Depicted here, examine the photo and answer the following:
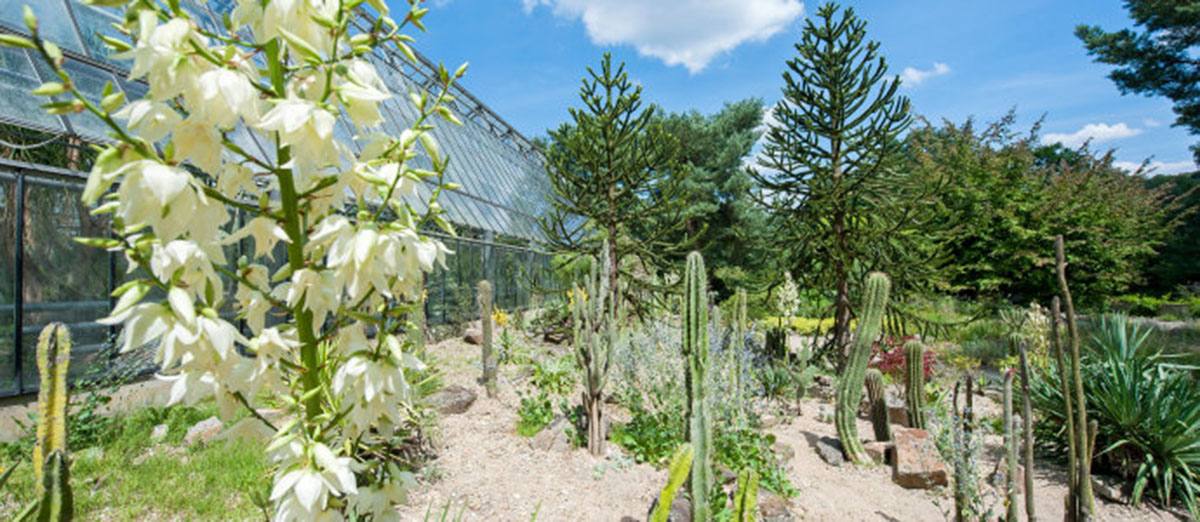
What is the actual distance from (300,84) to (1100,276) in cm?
1646

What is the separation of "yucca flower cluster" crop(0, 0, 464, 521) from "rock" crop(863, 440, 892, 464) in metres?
4.14

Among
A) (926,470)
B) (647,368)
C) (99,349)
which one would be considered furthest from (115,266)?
(926,470)

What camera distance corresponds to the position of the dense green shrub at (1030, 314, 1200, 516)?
145 inches

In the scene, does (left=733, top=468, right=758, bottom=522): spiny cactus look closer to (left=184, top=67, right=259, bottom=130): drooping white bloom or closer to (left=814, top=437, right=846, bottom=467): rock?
(left=184, top=67, right=259, bottom=130): drooping white bloom

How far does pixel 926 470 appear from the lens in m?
3.76

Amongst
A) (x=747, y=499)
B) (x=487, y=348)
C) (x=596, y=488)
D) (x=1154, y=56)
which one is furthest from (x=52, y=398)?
(x=1154, y=56)

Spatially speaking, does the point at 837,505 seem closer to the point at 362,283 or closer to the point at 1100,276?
the point at 362,283

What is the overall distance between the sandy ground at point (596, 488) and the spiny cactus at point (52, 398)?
7.73 feet

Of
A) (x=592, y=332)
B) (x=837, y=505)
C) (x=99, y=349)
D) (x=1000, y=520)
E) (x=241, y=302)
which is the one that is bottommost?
(x=837, y=505)

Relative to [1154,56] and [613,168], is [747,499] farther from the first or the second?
[1154,56]

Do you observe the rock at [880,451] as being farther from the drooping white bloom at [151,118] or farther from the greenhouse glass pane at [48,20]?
the greenhouse glass pane at [48,20]

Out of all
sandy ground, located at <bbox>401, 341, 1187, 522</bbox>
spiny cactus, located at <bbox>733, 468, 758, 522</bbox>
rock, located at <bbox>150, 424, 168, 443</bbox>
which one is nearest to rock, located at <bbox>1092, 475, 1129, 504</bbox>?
sandy ground, located at <bbox>401, 341, 1187, 522</bbox>

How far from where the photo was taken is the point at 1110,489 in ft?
12.5

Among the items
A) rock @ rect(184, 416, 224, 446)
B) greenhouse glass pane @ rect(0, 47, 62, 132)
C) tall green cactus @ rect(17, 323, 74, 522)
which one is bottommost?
rock @ rect(184, 416, 224, 446)
